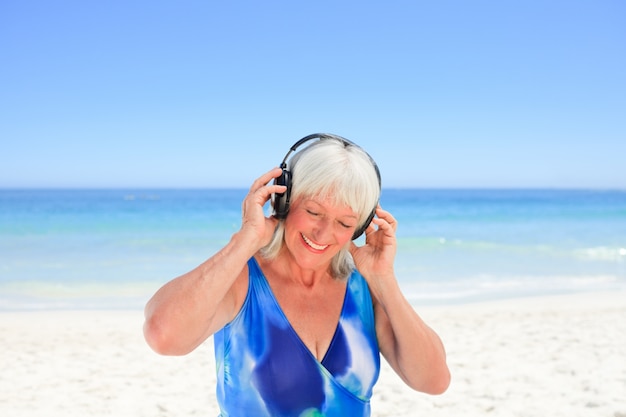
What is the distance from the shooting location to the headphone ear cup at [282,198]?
2.19 meters

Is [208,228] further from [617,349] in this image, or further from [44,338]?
[617,349]

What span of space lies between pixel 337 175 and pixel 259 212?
0.33m

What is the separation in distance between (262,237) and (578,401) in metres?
3.94

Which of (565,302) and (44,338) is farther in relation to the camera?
(565,302)

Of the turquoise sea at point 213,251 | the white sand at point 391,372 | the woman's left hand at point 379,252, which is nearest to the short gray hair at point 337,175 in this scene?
the woman's left hand at point 379,252

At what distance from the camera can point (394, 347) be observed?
228cm

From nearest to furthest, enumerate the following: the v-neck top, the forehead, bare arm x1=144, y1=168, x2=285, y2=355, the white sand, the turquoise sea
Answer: bare arm x1=144, y1=168, x2=285, y2=355 < the v-neck top < the forehead < the white sand < the turquoise sea

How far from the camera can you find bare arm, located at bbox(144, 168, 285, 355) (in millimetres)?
1901

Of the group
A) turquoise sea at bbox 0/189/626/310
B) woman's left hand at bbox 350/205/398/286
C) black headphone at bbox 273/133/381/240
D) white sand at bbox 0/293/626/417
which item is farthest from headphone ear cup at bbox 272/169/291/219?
turquoise sea at bbox 0/189/626/310

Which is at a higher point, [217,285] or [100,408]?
[217,285]

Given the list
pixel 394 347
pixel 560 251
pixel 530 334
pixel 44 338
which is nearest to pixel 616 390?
pixel 530 334

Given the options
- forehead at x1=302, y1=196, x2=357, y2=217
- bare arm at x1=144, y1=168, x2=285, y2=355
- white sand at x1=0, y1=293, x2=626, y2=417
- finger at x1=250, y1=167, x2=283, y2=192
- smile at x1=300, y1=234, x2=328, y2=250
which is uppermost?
finger at x1=250, y1=167, x2=283, y2=192

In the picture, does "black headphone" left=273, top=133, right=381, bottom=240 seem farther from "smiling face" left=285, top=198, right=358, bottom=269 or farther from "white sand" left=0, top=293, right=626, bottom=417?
"white sand" left=0, top=293, right=626, bottom=417

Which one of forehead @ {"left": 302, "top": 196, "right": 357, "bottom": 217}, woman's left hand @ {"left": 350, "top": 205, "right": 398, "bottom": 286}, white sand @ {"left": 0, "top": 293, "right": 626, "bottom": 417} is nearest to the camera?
forehead @ {"left": 302, "top": 196, "right": 357, "bottom": 217}
